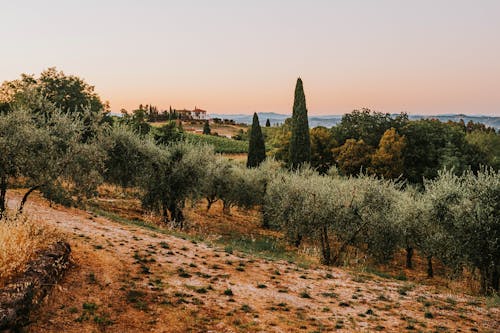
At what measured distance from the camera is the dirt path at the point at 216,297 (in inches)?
369

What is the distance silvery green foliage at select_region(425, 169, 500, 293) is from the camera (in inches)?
659

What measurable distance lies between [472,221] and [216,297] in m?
12.7

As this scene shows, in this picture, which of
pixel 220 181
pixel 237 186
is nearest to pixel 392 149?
pixel 237 186

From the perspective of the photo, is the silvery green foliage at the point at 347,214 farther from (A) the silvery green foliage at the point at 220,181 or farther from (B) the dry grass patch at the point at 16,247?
(B) the dry grass patch at the point at 16,247

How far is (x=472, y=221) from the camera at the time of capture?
1683 centimetres

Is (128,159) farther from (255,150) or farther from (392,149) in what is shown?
(392,149)

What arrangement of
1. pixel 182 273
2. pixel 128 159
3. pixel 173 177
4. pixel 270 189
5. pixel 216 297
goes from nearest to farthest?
1. pixel 216 297
2. pixel 182 273
3. pixel 128 159
4. pixel 173 177
5. pixel 270 189

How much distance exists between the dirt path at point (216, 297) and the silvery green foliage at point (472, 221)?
3089mm

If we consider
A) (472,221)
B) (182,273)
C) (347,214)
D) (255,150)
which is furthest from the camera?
(255,150)

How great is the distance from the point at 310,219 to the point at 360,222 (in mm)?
3068

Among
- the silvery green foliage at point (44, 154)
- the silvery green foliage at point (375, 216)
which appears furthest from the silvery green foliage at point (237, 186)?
the silvery green foliage at point (44, 154)

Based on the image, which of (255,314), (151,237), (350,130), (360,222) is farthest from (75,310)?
(350,130)

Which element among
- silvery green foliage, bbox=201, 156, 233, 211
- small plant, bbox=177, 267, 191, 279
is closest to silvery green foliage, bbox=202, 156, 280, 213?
silvery green foliage, bbox=201, 156, 233, 211

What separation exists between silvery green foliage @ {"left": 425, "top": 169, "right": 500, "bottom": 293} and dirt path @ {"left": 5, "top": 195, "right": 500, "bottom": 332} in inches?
122
